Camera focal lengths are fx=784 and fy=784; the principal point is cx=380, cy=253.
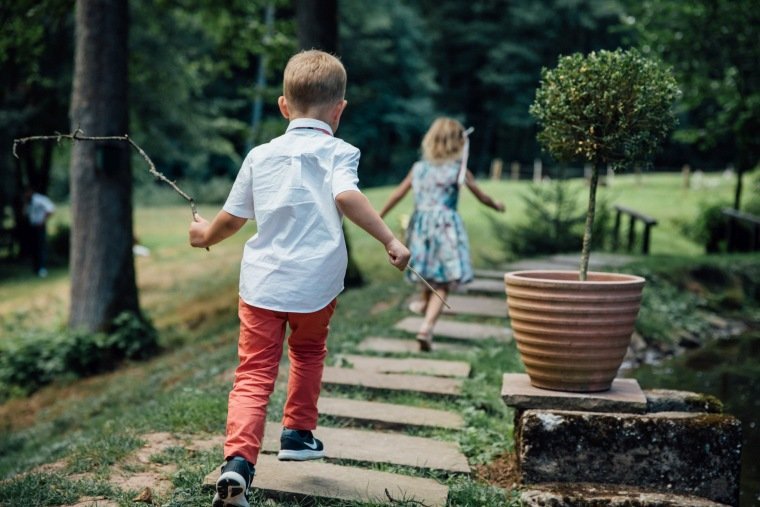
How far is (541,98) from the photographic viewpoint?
12.2 feet

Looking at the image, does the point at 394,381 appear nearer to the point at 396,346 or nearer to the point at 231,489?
the point at 396,346

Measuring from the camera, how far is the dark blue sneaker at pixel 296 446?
3275 mm

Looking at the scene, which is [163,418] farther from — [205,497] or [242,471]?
[242,471]

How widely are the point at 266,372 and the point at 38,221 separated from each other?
623 inches

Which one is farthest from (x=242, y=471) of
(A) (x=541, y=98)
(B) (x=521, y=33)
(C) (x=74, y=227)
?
(B) (x=521, y=33)

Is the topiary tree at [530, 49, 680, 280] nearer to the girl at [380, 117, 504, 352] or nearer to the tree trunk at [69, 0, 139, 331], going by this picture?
the girl at [380, 117, 504, 352]

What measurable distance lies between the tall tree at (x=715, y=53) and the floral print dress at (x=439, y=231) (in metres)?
6.92

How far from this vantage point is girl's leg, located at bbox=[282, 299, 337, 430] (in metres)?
3.13

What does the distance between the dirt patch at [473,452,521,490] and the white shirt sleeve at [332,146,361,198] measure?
58.9 inches

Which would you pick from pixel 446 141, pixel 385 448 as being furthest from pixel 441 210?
pixel 385 448

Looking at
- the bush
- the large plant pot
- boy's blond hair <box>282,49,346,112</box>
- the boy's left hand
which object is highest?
boy's blond hair <box>282,49,346,112</box>

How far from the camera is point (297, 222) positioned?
3.01 meters

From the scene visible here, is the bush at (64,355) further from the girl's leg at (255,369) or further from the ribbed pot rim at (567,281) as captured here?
the ribbed pot rim at (567,281)

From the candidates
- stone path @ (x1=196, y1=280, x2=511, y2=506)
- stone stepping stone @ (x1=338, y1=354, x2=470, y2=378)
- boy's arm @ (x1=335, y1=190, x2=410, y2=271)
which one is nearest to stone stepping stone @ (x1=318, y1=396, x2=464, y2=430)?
stone path @ (x1=196, y1=280, x2=511, y2=506)
